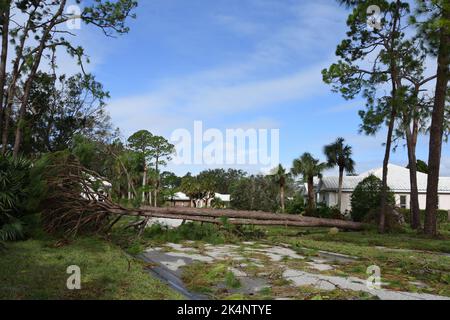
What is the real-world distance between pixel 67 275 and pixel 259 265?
3302 mm

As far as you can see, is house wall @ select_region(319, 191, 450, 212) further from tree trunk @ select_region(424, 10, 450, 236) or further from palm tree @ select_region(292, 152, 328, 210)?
tree trunk @ select_region(424, 10, 450, 236)

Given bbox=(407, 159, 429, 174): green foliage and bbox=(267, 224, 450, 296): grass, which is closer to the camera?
bbox=(267, 224, 450, 296): grass

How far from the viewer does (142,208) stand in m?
11.8

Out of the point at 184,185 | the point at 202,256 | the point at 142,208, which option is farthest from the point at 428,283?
the point at 184,185

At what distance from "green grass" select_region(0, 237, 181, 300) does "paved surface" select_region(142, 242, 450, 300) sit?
19.3 inches

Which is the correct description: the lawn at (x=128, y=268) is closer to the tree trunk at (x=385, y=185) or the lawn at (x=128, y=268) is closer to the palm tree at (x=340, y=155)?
the tree trunk at (x=385, y=185)

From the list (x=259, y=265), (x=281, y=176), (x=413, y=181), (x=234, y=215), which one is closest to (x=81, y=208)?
(x=234, y=215)

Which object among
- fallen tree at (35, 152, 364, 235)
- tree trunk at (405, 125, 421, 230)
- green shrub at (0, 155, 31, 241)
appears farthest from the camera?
tree trunk at (405, 125, 421, 230)

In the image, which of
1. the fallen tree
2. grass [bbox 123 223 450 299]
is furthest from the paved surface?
the fallen tree

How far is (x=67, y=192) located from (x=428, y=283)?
8082 millimetres

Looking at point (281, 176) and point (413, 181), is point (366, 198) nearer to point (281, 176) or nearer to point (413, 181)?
point (413, 181)

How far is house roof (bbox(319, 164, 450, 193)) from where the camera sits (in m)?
Answer: 34.2

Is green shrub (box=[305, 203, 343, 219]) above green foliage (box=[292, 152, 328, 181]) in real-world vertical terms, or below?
below
